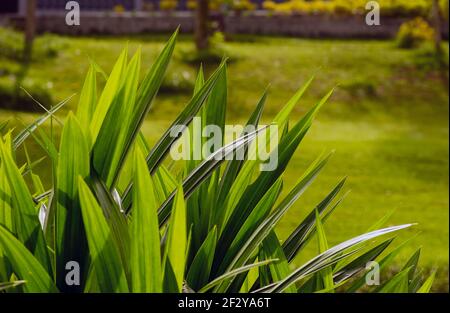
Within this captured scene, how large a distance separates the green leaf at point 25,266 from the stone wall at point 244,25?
1614cm

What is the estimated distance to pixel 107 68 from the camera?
15461 millimetres

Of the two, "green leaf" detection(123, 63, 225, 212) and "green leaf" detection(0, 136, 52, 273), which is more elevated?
"green leaf" detection(123, 63, 225, 212)

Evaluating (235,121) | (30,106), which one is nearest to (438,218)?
(235,121)

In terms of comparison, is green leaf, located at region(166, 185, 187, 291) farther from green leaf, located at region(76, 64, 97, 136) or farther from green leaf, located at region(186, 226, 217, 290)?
green leaf, located at region(76, 64, 97, 136)

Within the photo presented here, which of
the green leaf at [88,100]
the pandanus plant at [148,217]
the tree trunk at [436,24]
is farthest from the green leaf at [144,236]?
the tree trunk at [436,24]

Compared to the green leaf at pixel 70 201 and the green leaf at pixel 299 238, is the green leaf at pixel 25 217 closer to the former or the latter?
the green leaf at pixel 70 201

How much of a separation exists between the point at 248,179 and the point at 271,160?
7 cm

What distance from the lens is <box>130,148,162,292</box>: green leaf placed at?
1.57 metres

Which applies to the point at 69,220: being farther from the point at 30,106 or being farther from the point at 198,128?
the point at 30,106

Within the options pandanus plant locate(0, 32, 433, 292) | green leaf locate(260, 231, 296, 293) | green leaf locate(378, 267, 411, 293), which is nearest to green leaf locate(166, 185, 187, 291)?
pandanus plant locate(0, 32, 433, 292)

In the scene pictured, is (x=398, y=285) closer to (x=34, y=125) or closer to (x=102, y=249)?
(x=102, y=249)

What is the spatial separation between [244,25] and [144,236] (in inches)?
658

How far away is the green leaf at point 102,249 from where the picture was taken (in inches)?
62.4
